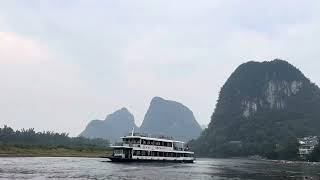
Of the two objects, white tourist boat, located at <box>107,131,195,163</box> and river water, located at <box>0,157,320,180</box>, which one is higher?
white tourist boat, located at <box>107,131,195,163</box>

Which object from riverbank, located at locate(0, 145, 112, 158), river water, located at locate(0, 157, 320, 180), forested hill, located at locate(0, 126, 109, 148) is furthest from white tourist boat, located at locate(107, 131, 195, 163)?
forested hill, located at locate(0, 126, 109, 148)

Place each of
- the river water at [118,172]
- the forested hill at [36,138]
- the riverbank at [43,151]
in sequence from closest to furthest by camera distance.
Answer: the river water at [118,172], the riverbank at [43,151], the forested hill at [36,138]

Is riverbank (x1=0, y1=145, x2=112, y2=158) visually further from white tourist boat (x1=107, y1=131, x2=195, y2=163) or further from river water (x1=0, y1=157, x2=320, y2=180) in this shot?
river water (x1=0, y1=157, x2=320, y2=180)

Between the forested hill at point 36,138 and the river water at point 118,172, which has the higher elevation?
the forested hill at point 36,138

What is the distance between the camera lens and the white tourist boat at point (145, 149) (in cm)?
7919

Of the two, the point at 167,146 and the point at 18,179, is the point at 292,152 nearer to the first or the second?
the point at 167,146

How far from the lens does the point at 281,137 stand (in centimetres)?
19425

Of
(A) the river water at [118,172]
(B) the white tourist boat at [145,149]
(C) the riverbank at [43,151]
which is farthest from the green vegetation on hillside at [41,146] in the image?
(A) the river water at [118,172]

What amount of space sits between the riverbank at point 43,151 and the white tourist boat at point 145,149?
2742cm

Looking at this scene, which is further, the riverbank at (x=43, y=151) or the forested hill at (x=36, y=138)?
the forested hill at (x=36, y=138)

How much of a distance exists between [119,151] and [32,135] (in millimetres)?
94346

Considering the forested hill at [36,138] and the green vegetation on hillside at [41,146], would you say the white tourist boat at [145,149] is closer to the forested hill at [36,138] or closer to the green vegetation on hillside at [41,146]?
the green vegetation on hillside at [41,146]

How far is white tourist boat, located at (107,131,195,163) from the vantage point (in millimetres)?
79188

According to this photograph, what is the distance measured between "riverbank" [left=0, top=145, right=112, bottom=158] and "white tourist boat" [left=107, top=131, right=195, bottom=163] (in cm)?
2742
